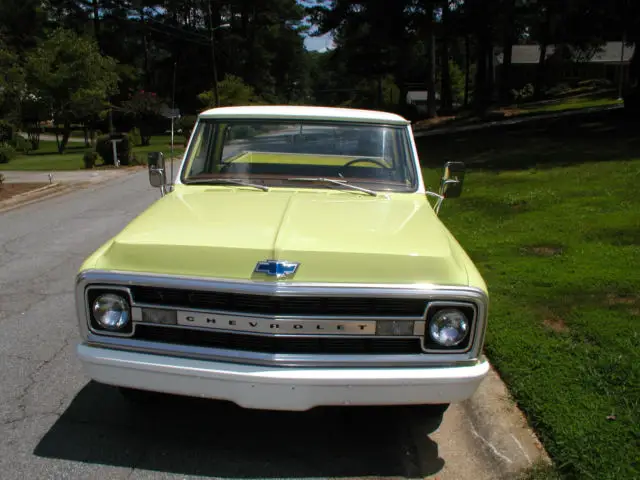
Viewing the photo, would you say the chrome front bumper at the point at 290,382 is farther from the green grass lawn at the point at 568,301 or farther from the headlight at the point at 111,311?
the green grass lawn at the point at 568,301

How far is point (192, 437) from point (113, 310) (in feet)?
3.17

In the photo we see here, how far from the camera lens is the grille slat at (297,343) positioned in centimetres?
299

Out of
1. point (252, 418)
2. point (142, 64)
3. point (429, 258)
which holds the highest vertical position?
point (142, 64)

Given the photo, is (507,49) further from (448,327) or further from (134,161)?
(448,327)

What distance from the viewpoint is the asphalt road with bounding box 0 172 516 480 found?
10.7 ft

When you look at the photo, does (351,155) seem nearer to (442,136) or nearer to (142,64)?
(442,136)

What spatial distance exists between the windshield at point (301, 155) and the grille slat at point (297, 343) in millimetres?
1514

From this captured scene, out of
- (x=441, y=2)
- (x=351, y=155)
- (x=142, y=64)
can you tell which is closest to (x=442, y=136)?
(x=441, y=2)

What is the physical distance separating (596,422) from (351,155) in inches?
92.9

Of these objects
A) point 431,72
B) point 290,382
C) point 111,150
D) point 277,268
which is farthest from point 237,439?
point 431,72

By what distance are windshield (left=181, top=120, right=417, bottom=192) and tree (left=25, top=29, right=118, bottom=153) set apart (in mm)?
26810

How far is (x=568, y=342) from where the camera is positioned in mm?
4461

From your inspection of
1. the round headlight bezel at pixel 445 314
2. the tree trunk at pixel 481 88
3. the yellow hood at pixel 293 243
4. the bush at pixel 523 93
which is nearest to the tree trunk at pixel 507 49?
the tree trunk at pixel 481 88

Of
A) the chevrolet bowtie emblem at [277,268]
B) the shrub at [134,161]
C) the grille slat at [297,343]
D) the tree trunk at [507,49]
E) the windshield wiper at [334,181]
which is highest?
the tree trunk at [507,49]
